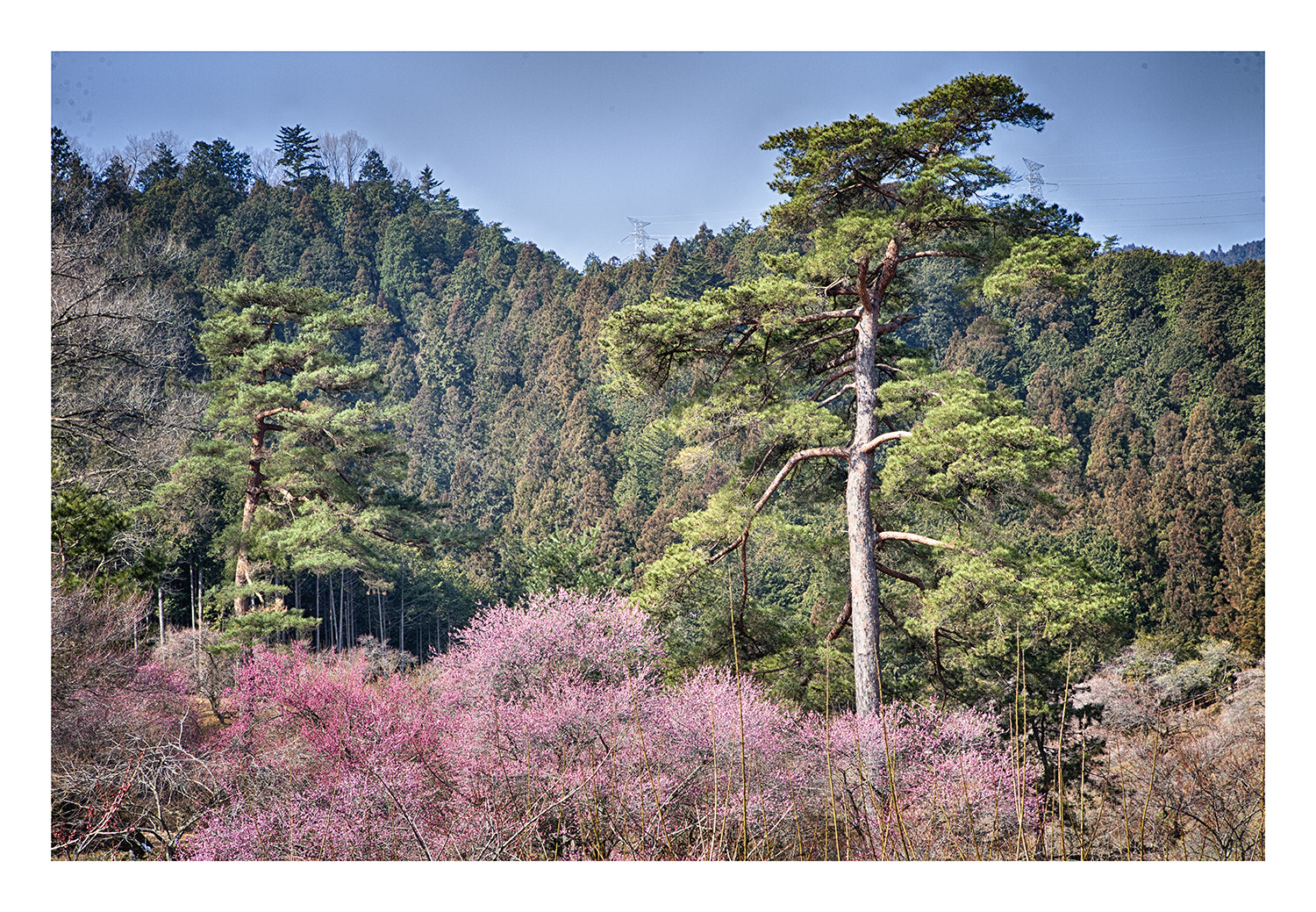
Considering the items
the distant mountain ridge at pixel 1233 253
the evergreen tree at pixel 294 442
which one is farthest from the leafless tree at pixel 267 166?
the distant mountain ridge at pixel 1233 253

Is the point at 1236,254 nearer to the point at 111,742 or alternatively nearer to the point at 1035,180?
the point at 1035,180

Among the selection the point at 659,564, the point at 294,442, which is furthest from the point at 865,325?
the point at 294,442

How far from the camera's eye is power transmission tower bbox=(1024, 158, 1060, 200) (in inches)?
413

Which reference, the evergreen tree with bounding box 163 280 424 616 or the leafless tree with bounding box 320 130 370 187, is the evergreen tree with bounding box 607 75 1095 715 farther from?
the leafless tree with bounding box 320 130 370 187

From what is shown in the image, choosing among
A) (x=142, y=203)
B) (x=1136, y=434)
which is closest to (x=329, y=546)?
(x=1136, y=434)

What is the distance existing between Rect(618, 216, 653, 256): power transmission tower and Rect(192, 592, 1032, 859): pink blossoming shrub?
17.5 meters

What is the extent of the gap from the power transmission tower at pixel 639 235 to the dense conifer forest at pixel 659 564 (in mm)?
1279

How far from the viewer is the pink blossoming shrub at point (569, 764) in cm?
349

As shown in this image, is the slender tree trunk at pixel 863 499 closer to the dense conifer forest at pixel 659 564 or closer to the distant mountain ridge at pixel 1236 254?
the dense conifer forest at pixel 659 564

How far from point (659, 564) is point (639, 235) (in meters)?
→ 17.7

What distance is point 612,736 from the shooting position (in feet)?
14.7

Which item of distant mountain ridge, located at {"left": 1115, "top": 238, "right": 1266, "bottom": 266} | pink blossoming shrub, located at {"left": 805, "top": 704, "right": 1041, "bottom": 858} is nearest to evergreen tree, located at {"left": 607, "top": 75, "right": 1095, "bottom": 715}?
pink blossoming shrub, located at {"left": 805, "top": 704, "right": 1041, "bottom": 858}
